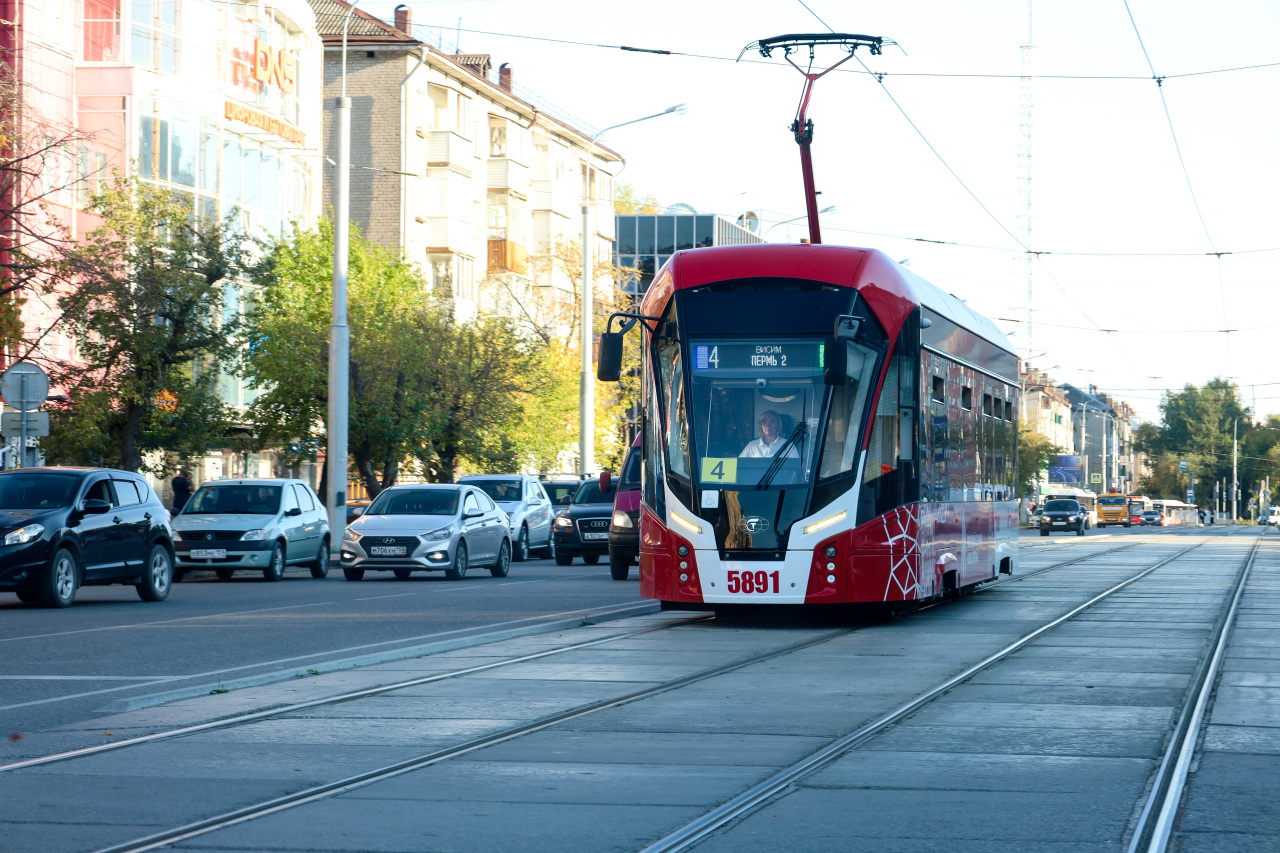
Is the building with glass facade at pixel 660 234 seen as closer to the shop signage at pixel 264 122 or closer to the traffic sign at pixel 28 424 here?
the shop signage at pixel 264 122

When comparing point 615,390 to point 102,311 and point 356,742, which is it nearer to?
point 102,311

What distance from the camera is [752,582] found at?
1633 cm

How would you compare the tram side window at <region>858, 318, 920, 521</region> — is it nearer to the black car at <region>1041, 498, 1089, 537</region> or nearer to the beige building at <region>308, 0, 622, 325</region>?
the beige building at <region>308, 0, 622, 325</region>

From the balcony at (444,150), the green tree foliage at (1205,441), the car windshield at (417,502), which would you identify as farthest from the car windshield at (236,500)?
the green tree foliage at (1205,441)

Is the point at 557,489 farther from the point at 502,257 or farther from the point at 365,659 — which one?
the point at 365,659

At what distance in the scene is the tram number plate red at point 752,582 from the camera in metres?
16.3

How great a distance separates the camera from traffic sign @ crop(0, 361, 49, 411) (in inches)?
1040

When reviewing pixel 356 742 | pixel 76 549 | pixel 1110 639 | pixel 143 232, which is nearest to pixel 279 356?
pixel 143 232

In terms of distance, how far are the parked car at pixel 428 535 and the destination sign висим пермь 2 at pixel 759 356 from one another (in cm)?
1210

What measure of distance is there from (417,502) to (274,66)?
2322 centimetres

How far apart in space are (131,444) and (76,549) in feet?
45.0

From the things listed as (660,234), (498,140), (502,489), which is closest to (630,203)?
(660,234)

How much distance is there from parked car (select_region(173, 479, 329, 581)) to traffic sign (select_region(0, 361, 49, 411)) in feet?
10.2

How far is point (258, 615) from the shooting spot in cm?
1950
